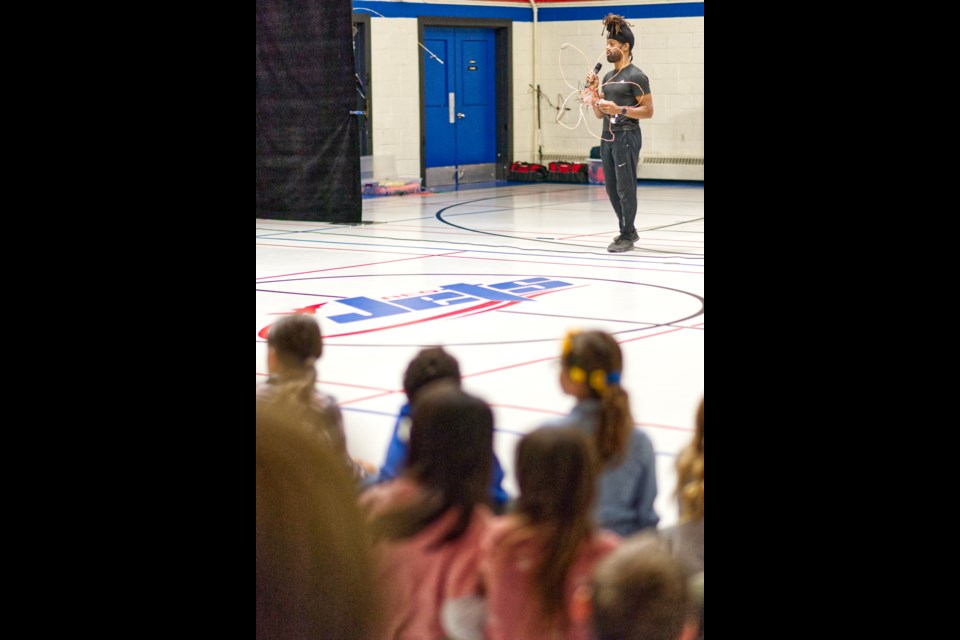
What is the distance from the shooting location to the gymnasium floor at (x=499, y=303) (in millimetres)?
3543

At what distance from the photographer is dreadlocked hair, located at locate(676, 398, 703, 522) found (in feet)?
5.21

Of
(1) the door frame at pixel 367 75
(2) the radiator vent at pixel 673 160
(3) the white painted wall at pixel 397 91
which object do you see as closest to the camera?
(1) the door frame at pixel 367 75

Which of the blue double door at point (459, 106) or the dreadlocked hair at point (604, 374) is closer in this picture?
the dreadlocked hair at point (604, 374)

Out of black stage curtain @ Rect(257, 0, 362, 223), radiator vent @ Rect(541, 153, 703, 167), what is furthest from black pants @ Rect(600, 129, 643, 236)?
radiator vent @ Rect(541, 153, 703, 167)

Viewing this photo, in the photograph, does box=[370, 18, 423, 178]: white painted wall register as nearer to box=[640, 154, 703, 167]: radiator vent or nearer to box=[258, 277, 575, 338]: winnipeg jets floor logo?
box=[640, 154, 703, 167]: radiator vent

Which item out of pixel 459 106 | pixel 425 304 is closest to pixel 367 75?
pixel 459 106

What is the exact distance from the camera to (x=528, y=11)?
48.3 feet

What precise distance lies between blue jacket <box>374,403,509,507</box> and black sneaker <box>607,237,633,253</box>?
6.22m

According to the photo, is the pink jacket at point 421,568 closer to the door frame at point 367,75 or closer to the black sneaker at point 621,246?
the black sneaker at point 621,246

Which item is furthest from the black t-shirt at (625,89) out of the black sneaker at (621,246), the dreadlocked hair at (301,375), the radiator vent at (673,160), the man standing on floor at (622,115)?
the dreadlocked hair at (301,375)
